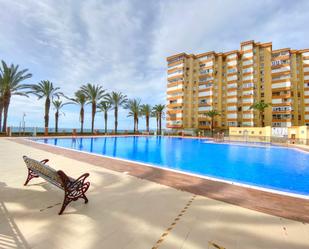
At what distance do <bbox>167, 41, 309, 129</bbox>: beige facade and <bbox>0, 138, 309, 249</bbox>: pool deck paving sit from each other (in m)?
55.8

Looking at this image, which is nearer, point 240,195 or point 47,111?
point 240,195

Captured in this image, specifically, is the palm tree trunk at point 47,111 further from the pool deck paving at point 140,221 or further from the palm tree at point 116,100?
the pool deck paving at point 140,221

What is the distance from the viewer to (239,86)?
5681cm

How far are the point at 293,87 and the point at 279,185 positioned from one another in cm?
5952

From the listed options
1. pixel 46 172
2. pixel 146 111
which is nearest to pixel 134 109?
pixel 146 111

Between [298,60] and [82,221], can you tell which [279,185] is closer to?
[82,221]

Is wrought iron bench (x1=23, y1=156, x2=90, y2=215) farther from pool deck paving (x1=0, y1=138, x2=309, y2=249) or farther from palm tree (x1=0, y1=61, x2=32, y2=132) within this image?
palm tree (x1=0, y1=61, x2=32, y2=132)

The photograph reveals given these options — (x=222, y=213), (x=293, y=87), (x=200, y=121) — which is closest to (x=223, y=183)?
(x=222, y=213)

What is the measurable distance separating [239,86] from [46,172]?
6281 centimetres

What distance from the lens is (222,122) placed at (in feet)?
188

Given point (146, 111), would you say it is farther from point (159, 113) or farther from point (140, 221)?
point (140, 221)

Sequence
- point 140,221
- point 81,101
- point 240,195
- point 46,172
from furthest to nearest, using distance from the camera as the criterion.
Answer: point 81,101, point 240,195, point 46,172, point 140,221

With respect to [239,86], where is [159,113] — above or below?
below

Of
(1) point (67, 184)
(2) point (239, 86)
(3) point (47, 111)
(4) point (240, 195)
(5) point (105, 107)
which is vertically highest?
(2) point (239, 86)
